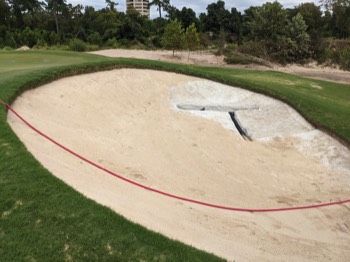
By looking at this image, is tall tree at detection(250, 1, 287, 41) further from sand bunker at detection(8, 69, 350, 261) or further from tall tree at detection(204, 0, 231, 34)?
sand bunker at detection(8, 69, 350, 261)

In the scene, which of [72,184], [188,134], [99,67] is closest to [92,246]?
[72,184]

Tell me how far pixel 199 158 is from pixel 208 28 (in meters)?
54.0

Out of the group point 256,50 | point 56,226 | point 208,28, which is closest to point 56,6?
point 208,28

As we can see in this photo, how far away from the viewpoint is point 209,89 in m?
13.5

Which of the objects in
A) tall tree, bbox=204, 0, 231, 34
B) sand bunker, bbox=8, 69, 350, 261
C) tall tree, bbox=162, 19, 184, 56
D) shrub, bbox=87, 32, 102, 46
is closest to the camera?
sand bunker, bbox=8, 69, 350, 261

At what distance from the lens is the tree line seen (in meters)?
35.6

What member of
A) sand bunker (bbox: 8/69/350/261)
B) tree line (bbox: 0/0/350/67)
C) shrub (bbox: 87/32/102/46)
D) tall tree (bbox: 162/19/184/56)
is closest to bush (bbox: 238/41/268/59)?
tree line (bbox: 0/0/350/67)

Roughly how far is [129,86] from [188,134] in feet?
11.2

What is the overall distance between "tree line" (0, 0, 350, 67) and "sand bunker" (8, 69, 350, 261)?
72.1 feet

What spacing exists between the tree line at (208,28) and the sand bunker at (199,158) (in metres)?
22.0

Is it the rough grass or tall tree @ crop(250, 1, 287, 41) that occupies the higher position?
tall tree @ crop(250, 1, 287, 41)

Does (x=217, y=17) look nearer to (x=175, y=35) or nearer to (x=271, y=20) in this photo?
(x=271, y=20)

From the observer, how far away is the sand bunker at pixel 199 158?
19.2 ft

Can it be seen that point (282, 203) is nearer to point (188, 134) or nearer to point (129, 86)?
point (188, 134)
